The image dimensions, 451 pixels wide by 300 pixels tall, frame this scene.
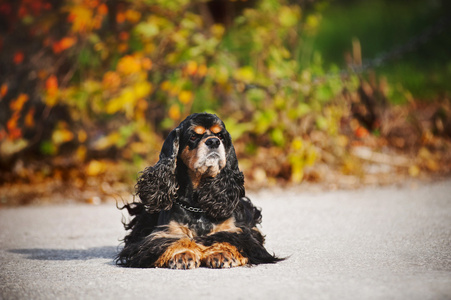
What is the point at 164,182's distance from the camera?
3.94 meters

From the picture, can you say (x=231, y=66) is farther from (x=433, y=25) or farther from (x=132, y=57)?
(x=433, y=25)

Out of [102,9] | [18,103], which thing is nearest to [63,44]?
[102,9]

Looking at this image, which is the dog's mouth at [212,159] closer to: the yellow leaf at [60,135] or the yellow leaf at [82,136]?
the yellow leaf at [60,135]

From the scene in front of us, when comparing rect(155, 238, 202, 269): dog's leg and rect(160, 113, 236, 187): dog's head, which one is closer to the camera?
rect(155, 238, 202, 269): dog's leg

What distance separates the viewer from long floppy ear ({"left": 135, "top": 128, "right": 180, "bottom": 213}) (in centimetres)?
392

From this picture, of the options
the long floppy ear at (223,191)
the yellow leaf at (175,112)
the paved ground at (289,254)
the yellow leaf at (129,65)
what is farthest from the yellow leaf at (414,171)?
the long floppy ear at (223,191)

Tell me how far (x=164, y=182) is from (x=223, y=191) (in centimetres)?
42

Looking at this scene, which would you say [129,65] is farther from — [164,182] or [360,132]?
[164,182]

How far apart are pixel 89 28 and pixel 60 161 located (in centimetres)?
232

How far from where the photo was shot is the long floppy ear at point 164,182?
154 inches

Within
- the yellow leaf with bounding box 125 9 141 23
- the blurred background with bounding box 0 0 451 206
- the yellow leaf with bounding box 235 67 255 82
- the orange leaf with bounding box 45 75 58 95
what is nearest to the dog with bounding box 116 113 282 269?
the blurred background with bounding box 0 0 451 206

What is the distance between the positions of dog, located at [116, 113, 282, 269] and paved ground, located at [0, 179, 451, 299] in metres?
0.15

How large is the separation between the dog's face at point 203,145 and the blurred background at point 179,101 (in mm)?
3699

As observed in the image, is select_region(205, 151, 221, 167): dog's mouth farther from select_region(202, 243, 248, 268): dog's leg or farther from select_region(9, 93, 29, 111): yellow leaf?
select_region(9, 93, 29, 111): yellow leaf
